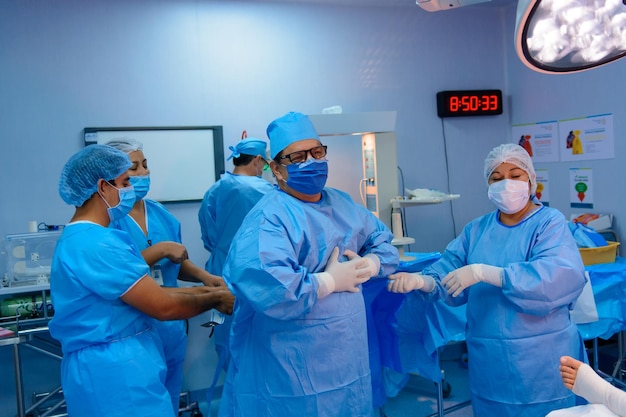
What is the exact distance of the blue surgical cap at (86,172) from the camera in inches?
70.9

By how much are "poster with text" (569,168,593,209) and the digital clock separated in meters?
0.82

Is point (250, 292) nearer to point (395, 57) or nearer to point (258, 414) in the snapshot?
point (258, 414)

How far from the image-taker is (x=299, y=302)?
1.65 meters

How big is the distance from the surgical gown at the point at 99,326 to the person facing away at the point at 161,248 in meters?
0.45

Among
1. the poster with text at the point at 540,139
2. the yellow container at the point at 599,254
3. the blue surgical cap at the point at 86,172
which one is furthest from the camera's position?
→ the poster with text at the point at 540,139

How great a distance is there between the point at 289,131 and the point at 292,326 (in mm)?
635

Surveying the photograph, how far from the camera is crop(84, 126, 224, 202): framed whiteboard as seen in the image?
12.1 feet

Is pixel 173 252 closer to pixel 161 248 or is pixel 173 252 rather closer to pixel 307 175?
pixel 161 248

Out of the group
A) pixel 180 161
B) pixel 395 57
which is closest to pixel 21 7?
pixel 180 161

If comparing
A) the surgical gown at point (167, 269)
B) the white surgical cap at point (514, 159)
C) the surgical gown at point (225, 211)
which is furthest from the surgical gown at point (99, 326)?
the white surgical cap at point (514, 159)

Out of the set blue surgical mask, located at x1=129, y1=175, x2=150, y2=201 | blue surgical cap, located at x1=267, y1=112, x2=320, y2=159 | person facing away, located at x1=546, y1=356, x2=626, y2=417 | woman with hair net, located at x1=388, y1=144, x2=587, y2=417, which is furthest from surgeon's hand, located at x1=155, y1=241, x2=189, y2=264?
person facing away, located at x1=546, y1=356, x2=626, y2=417

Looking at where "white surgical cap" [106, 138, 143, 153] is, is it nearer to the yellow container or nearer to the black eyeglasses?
the black eyeglasses

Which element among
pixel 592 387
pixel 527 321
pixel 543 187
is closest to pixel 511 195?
pixel 527 321

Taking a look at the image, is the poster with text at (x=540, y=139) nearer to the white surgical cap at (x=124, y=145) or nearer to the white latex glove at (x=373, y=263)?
the white latex glove at (x=373, y=263)
